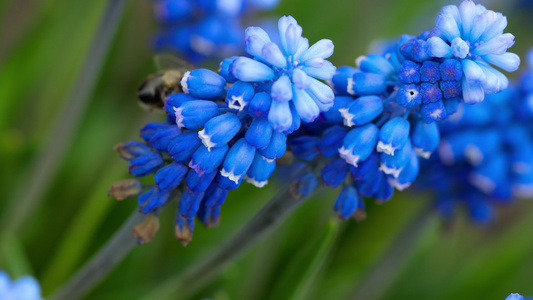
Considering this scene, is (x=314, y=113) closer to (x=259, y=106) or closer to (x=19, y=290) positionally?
(x=259, y=106)

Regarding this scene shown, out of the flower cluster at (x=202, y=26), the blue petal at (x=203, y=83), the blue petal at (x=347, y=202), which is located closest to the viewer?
the blue petal at (x=203, y=83)

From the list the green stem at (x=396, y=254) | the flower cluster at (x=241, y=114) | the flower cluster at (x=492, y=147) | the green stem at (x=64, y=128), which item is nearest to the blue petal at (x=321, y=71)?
the flower cluster at (x=241, y=114)

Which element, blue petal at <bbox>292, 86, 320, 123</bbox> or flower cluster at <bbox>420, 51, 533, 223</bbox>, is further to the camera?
flower cluster at <bbox>420, 51, 533, 223</bbox>

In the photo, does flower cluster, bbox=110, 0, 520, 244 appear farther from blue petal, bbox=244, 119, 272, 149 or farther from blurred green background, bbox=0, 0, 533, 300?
blurred green background, bbox=0, 0, 533, 300

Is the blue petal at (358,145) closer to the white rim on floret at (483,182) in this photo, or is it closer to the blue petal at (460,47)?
the blue petal at (460,47)

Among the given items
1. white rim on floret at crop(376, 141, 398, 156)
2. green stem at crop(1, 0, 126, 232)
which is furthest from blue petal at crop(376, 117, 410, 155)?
green stem at crop(1, 0, 126, 232)

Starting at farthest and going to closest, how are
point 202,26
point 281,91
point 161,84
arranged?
point 202,26, point 161,84, point 281,91

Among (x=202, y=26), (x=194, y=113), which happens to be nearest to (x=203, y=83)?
(x=194, y=113)
